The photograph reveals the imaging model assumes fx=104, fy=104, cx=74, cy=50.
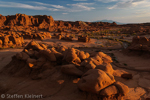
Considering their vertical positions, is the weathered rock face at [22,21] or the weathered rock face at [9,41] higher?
the weathered rock face at [22,21]

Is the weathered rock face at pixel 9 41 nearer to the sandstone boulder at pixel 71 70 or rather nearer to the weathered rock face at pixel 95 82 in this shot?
the sandstone boulder at pixel 71 70

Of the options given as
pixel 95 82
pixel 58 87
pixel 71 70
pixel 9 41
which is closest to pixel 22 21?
pixel 9 41

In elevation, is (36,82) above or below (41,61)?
below

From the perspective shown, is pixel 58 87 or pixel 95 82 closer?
pixel 95 82

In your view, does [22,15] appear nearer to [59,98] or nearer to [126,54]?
[126,54]

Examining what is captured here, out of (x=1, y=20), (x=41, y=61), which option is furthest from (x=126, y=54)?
(x=1, y=20)

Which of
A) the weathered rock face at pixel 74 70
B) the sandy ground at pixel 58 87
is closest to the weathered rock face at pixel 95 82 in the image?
the weathered rock face at pixel 74 70

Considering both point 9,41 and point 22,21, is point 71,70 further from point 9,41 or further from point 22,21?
point 22,21

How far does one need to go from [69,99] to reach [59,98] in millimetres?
398

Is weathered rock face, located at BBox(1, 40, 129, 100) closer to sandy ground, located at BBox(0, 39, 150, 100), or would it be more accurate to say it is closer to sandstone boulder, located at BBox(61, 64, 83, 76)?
sandstone boulder, located at BBox(61, 64, 83, 76)

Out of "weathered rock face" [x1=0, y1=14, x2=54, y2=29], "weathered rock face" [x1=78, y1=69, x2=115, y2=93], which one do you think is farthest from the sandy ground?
"weathered rock face" [x1=0, y1=14, x2=54, y2=29]

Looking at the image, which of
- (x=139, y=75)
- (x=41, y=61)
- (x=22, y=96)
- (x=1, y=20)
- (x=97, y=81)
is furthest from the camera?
(x=1, y=20)

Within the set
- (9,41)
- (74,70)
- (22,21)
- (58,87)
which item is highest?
(22,21)

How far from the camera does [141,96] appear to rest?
4.45 metres
